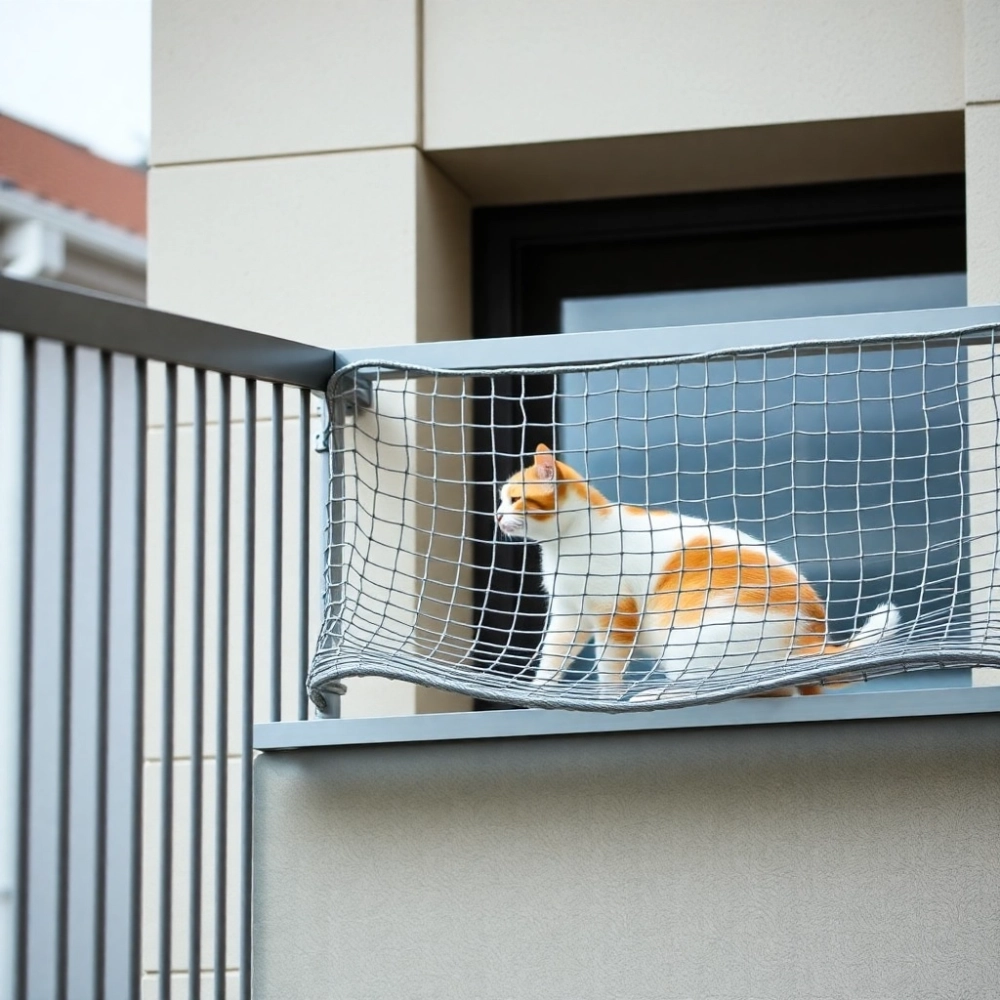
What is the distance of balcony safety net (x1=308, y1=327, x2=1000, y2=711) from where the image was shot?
2.11 meters

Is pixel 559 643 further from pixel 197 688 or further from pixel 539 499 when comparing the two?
pixel 197 688

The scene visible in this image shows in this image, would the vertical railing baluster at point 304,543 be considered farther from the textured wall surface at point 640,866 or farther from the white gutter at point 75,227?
the white gutter at point 75,227

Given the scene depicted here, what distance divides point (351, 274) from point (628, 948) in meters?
1.69

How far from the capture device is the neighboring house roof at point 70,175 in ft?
22.3

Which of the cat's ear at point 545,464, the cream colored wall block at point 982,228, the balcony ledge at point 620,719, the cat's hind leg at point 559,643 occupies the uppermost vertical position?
the cream colored wall block at point 982,228

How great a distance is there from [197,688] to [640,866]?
681 mm

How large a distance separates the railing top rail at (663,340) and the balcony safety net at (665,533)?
0.03 meters

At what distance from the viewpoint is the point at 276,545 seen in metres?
2.27

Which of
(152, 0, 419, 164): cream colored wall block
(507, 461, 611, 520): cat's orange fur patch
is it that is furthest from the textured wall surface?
(152, 0, 419, 164): cream colored wall block

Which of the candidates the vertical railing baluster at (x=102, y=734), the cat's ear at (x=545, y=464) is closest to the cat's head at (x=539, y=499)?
the cat's ear at (x=545, y=464)

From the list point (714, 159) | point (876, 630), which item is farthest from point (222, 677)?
point (714, 159)

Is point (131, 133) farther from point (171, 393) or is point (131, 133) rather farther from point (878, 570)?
point (171, 393)

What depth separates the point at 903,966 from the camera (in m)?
2.06

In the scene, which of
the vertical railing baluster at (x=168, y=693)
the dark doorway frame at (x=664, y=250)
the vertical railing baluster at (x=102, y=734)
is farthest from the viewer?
the dark doorway frame at (x=664, y=250)
